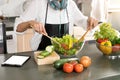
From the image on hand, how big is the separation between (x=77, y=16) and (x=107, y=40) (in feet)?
1.66

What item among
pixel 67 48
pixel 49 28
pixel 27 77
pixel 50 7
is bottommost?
pixel 27 77

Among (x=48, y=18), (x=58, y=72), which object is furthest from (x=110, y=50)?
(x=48, y=18)

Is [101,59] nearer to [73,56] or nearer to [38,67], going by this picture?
[73,56]

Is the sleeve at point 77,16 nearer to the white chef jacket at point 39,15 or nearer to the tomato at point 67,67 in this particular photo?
the white chef jacket at point 39,15

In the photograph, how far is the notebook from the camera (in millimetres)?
1298

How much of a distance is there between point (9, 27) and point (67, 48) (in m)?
1.56

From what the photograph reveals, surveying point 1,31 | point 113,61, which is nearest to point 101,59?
point 113,61

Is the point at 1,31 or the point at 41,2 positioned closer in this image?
the point at 41,2

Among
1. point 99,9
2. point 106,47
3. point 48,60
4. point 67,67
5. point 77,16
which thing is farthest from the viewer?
point 99,9

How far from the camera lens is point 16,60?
137cm

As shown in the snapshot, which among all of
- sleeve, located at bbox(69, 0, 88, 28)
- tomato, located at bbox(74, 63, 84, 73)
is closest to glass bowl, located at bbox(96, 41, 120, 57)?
tomato, located at bbox(74, 63, 84, 73)

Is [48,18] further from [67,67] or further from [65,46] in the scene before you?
[67,67]

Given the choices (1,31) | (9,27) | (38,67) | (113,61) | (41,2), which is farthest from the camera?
(9,27)

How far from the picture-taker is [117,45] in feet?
4.66
